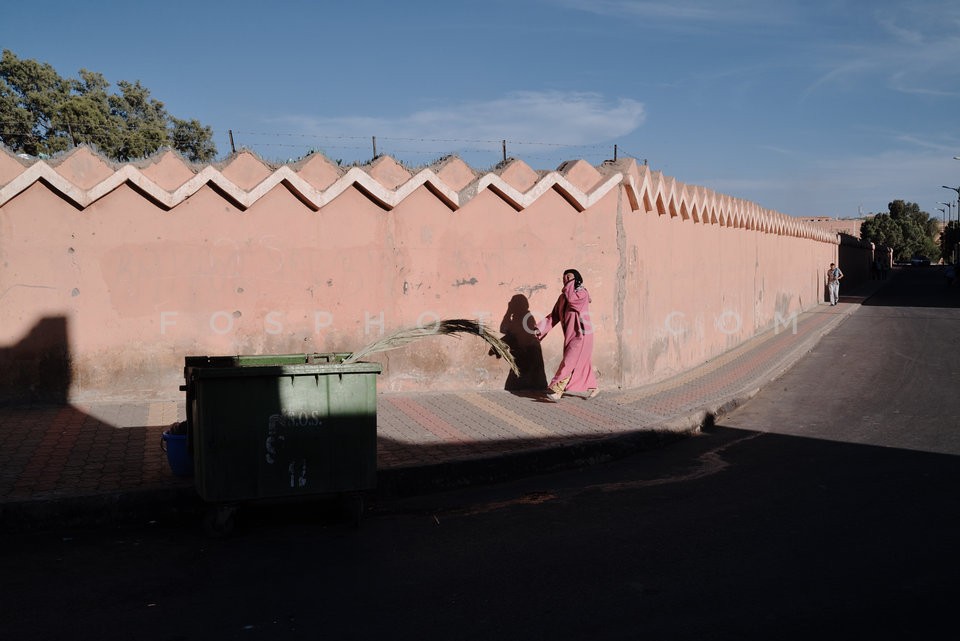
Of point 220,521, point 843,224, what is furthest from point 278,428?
point 843,224

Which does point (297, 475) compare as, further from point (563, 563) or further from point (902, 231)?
point (902, 231)

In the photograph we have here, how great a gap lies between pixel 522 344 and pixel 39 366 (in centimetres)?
537

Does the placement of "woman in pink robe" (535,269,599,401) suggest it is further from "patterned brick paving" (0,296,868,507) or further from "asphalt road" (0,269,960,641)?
"asphalt road" (0,269,960,641)

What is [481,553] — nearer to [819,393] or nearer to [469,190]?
[469,190]

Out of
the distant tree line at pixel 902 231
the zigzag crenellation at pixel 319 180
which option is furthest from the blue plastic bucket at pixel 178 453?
the distant tree line at pixel 902 231

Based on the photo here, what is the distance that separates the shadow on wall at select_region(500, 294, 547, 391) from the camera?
395 inches

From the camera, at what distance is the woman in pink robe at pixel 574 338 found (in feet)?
30.4

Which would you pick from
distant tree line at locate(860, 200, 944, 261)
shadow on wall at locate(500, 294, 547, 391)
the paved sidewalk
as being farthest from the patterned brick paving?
distant tree line at locate(860, 200, 944, 261)

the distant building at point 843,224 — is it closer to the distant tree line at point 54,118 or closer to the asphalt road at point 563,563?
the distant tree line at point 54,118

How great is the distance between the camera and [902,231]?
94312mm

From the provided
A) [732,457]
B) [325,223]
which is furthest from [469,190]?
[732,457]

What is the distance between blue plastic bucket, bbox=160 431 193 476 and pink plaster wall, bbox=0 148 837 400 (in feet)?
10.4

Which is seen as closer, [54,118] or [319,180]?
[319,180]

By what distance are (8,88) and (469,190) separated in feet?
114
